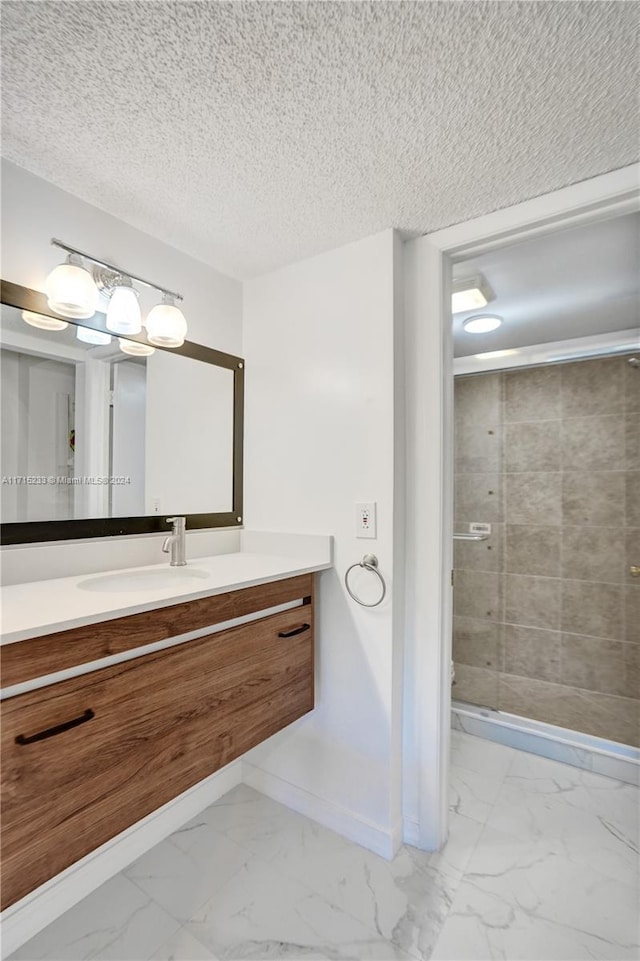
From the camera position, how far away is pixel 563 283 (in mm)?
1945

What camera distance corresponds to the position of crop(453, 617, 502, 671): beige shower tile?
266 centimetres

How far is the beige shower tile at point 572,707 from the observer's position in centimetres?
225

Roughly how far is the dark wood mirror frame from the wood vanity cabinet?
0.52 meters

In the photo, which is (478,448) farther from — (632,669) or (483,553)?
(632,669)

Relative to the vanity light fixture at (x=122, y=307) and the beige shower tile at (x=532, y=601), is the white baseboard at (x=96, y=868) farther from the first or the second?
the beige shower tile at (x=532, y=601)

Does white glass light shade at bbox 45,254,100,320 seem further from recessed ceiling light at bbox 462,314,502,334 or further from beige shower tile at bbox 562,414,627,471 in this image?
beige shower tile at bbox 562,414,627,471

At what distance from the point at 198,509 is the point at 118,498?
0.35 metres

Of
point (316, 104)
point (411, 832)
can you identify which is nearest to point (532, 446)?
point (411, 832)

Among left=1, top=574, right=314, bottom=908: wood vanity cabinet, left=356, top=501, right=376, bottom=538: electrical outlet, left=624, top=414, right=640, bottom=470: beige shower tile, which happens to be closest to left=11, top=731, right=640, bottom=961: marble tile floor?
left=1, top=574, right=314, bottom=908: wood vanity cabinet

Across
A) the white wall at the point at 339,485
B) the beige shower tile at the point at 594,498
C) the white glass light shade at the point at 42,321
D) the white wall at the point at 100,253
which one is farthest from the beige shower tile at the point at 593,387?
the white glass light shade at the point at 42,321

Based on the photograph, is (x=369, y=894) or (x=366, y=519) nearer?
(x=369, y=894)

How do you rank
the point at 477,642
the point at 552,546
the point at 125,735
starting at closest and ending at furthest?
the point at 125,735, the point at 552,546, the point at 477,642

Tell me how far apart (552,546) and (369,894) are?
193 cm

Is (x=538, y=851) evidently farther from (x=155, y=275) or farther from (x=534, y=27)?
(x=155, y=275)
